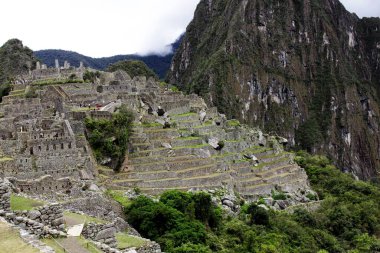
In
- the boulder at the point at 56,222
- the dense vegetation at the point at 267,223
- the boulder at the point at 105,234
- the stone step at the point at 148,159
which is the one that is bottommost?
the dense vegetation at the point at 267,223

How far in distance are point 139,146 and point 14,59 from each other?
158 feet

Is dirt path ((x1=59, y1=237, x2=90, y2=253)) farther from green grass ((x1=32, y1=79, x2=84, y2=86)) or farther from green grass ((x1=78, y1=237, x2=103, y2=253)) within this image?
green grass ((x1=32, y1=79, x2=84, y2=86))

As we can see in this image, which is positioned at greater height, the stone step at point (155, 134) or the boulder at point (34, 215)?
the stone step at point (155, 134)

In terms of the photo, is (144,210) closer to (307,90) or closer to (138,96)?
(138,96)

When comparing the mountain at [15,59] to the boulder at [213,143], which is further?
the mountain at [15,59]

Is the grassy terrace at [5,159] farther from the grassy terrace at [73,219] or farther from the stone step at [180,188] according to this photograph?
the grassy terrace at [73,219]

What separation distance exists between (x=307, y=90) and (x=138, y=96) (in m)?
154

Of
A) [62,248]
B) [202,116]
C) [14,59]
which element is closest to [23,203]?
[62,248]

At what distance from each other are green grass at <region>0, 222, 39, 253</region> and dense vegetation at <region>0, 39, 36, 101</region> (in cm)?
6040

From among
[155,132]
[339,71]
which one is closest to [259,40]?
[339,71]

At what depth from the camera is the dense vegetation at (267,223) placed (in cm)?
2373

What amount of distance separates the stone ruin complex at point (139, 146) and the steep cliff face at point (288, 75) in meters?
97.9

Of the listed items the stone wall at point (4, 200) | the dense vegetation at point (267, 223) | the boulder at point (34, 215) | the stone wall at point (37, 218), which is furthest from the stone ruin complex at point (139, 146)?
the boulder at point (34, 215)

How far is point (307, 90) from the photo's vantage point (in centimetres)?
18850
